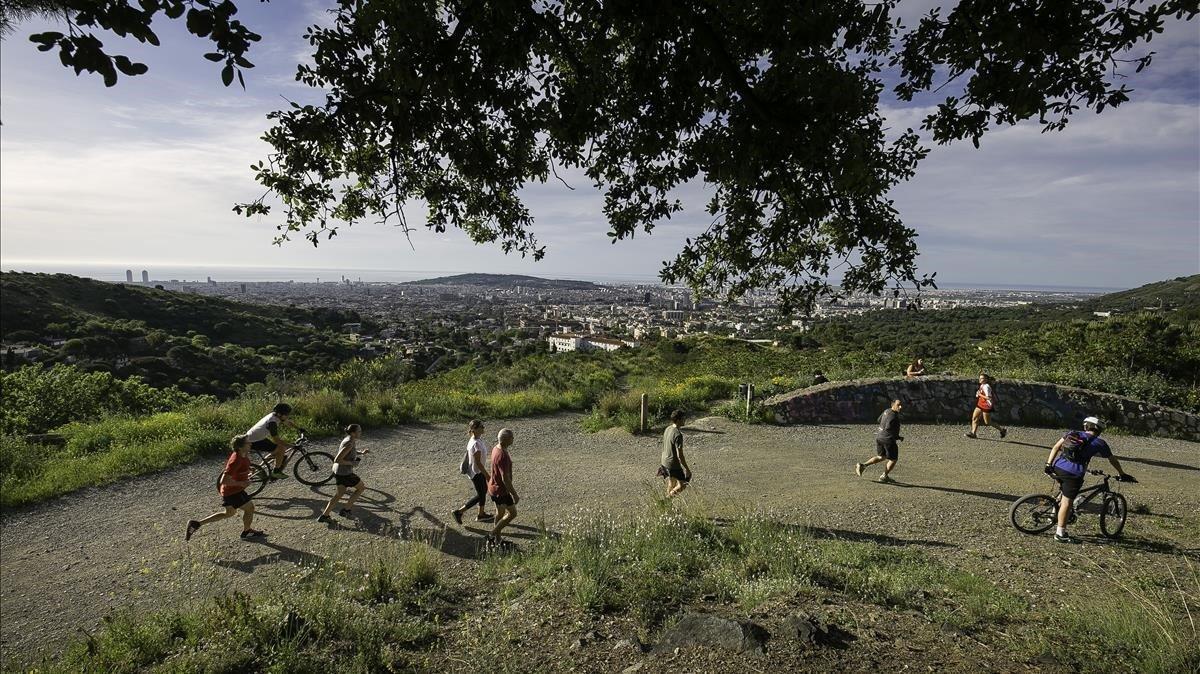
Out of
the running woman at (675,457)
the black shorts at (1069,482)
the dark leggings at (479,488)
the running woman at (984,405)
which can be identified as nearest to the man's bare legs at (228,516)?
the dark leggings at (479,488)

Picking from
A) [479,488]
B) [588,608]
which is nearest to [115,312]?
[479,488]

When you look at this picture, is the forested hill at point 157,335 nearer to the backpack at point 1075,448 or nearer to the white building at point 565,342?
the white building at point 565,342

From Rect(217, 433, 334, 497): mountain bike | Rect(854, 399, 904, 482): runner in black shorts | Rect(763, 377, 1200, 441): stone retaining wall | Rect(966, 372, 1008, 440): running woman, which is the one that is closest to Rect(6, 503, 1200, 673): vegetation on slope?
Rect(217, 433, 334, 497): mountain bike

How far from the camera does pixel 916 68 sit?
14.9ft

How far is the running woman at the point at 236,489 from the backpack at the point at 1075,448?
1004 centimetres

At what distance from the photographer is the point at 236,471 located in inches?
252

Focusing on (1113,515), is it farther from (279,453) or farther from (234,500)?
(279,453)

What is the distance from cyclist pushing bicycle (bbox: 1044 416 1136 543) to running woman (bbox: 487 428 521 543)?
657 centimetres

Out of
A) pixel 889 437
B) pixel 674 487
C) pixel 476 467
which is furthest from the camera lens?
pixel 889 437

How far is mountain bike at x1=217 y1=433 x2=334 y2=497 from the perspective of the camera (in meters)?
7.87

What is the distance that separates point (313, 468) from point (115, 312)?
3912 centimetres

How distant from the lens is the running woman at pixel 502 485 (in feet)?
20.5

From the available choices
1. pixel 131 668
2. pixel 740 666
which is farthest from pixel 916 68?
pixel 131 668

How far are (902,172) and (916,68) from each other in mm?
975
